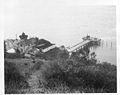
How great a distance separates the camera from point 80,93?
331cm

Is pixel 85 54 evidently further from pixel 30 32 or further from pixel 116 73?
pixel 30 32

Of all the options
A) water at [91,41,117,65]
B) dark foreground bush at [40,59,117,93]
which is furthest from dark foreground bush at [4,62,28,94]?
water at [91,41,117,65]

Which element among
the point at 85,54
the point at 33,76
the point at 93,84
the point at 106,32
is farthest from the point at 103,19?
the point at 33,76

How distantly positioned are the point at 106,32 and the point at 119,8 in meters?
0.28

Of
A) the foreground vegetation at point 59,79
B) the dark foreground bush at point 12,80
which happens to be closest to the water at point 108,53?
the foreground vegetation at point 59,79

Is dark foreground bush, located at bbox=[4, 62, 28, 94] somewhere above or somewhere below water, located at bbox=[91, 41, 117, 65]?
below

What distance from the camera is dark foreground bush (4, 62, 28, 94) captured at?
330 centimetres

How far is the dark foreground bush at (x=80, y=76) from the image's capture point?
3.30 m

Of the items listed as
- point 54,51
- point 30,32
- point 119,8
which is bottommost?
point 54,51

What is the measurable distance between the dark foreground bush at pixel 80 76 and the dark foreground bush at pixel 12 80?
0.70 ft

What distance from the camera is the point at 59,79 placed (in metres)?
3.31

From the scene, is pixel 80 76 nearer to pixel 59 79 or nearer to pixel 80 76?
pixel 80 76

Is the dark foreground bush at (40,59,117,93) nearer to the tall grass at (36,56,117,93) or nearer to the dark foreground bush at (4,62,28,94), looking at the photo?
the tall grass at (36,56,117,93)

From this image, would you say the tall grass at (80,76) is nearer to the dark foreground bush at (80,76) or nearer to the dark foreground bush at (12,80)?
the dark foreground bush at (80,76)
